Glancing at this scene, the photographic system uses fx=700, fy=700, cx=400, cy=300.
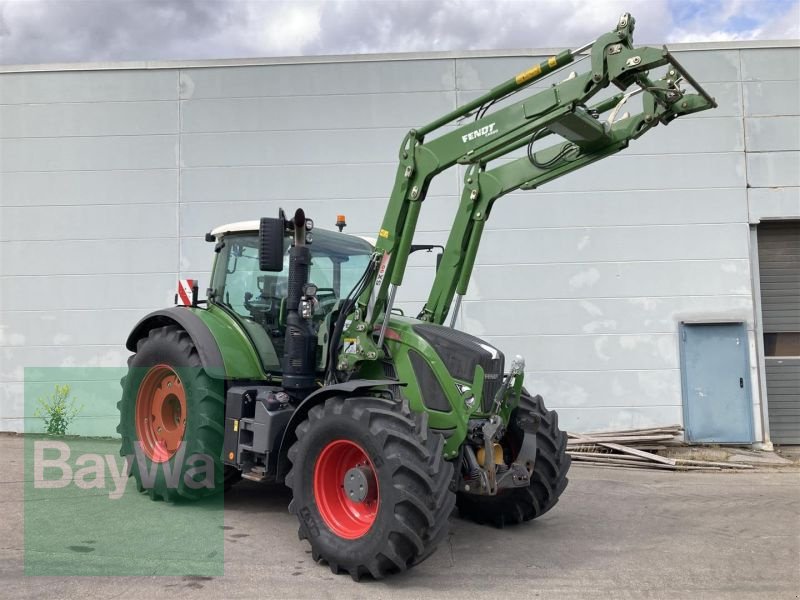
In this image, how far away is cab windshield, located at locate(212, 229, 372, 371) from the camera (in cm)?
598

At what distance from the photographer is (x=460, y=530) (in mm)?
5562

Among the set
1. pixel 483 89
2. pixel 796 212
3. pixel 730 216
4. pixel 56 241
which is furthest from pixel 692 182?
pixel 56 241

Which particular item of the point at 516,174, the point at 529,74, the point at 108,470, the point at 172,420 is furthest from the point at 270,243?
the point at 108,470

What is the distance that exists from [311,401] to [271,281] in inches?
65.7

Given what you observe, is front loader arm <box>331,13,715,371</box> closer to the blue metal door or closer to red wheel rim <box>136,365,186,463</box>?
red wheel rim <box>136,365,186,463</box>

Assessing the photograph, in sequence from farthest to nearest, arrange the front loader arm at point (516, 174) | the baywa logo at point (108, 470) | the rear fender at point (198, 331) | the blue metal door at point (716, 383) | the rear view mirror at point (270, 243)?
the blue metal door at point (716, 383), the baywa logo at point (108, 470), the rear fender at point (198, 331), the rear view mirror at point (270, 243), the front loader arm at point (516, 174)

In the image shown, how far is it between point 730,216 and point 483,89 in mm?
3968

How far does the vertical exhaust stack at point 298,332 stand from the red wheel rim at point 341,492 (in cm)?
86

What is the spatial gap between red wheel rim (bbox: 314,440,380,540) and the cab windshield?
1386 millimetres

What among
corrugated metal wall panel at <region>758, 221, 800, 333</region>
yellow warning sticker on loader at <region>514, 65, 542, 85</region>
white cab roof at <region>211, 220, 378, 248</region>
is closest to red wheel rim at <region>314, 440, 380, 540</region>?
white cab roof at <region>211, 220, 378, 248</region>

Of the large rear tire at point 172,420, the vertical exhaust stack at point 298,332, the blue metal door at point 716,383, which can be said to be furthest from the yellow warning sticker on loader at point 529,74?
A: the blue metal door at point 716,383

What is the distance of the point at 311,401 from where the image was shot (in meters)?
4.81

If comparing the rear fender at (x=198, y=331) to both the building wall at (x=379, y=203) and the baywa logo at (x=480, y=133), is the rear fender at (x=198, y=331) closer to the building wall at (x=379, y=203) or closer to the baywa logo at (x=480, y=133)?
the baywa logo at (x=480, y=133)

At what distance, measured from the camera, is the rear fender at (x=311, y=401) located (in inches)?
181
